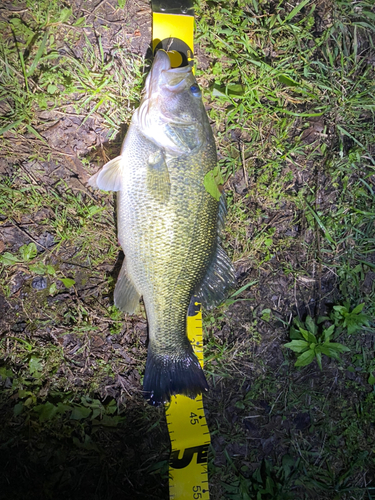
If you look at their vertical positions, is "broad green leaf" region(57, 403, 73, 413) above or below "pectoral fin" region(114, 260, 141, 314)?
below

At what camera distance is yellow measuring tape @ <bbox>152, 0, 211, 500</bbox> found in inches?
93.3

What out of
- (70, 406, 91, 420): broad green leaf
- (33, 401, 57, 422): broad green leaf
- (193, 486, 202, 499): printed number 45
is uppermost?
(33, 401, 57, 422): broad green leaf

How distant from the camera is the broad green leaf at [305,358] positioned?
2.67 metres

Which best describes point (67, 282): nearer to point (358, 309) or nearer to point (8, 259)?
point (8, 259)

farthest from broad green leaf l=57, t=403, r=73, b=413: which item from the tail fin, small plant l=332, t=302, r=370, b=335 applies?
small plant l=332, t=302, r=370, b=335

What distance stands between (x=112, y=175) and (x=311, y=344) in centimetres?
214

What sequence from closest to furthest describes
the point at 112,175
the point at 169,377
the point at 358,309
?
the point at 112,175, the point at 169,377, the point at 358,309

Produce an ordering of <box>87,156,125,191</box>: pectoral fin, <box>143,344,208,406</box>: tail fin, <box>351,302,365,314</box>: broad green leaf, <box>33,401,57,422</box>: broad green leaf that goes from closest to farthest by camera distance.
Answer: <box>87,156,125,191</box>: pectoral fin → <box>143,344,208,406</box>: tail fin → <box>33,401,57,422</box>: broad green leaf → <box>351,302,365,314</box>: broad green leaf

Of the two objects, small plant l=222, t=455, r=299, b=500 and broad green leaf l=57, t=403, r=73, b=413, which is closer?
broad green leaf l=57, t=403, r=73, b=413

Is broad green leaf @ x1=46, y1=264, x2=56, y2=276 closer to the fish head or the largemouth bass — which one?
the largemouth bass

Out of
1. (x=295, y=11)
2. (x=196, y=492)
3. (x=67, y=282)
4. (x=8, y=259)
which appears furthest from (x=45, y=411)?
(x=295, y=11)

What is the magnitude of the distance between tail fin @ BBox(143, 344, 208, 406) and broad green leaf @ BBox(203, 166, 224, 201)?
1.13 metres

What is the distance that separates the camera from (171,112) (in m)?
1.99

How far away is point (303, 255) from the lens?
9.14 ft
